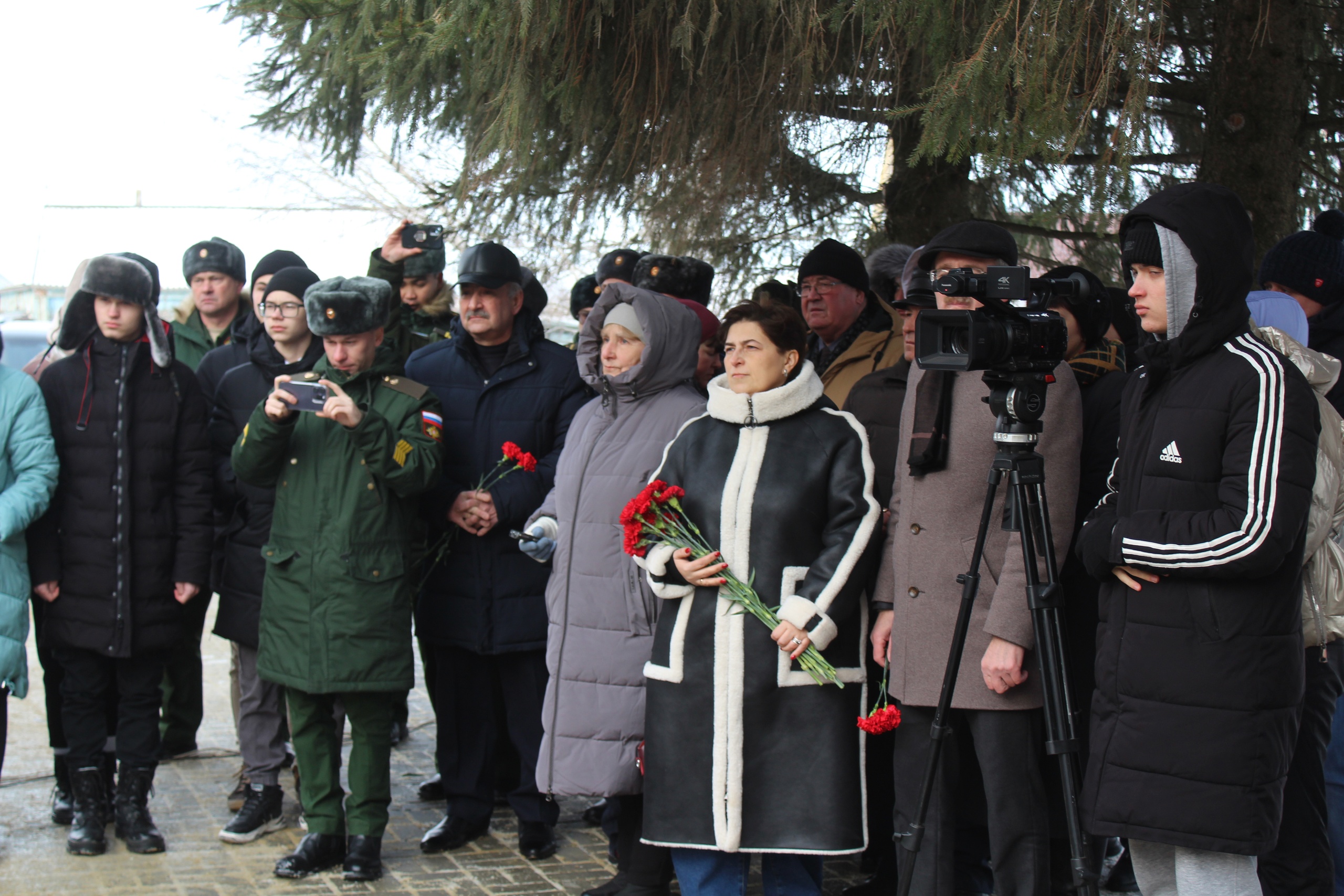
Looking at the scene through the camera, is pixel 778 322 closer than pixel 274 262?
Yes

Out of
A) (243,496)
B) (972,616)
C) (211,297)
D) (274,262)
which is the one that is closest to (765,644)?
(972,616)

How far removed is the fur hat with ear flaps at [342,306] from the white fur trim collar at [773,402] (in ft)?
4.74

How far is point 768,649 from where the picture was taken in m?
3.54

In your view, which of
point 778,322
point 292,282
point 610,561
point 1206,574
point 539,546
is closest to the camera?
point 1206,574

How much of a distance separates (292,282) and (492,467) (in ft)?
3.59

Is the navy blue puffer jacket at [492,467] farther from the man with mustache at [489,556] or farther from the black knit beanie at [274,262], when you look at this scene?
the black knit beanie at [274,262]

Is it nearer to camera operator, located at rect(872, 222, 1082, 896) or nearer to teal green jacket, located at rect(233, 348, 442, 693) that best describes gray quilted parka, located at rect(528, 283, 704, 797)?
teal green jacket, located at rect(233, 348, 442, 693)

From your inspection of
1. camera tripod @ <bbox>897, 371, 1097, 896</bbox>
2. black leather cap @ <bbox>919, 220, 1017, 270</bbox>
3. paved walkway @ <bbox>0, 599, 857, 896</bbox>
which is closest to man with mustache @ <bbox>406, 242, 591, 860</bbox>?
paved walkway @ <bbox>0, 599, 857, 896</bbox>

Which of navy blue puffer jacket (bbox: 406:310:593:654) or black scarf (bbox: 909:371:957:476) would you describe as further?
navy blue puffer jacket (bbox: 406:310:593:654)

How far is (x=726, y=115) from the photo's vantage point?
4.88 meters

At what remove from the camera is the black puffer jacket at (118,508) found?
4.55 meters

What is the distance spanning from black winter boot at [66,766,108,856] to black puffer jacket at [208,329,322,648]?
0.68 metres

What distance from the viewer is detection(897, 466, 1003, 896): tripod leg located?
9.91 ft

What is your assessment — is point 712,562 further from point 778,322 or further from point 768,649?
point 778,322
